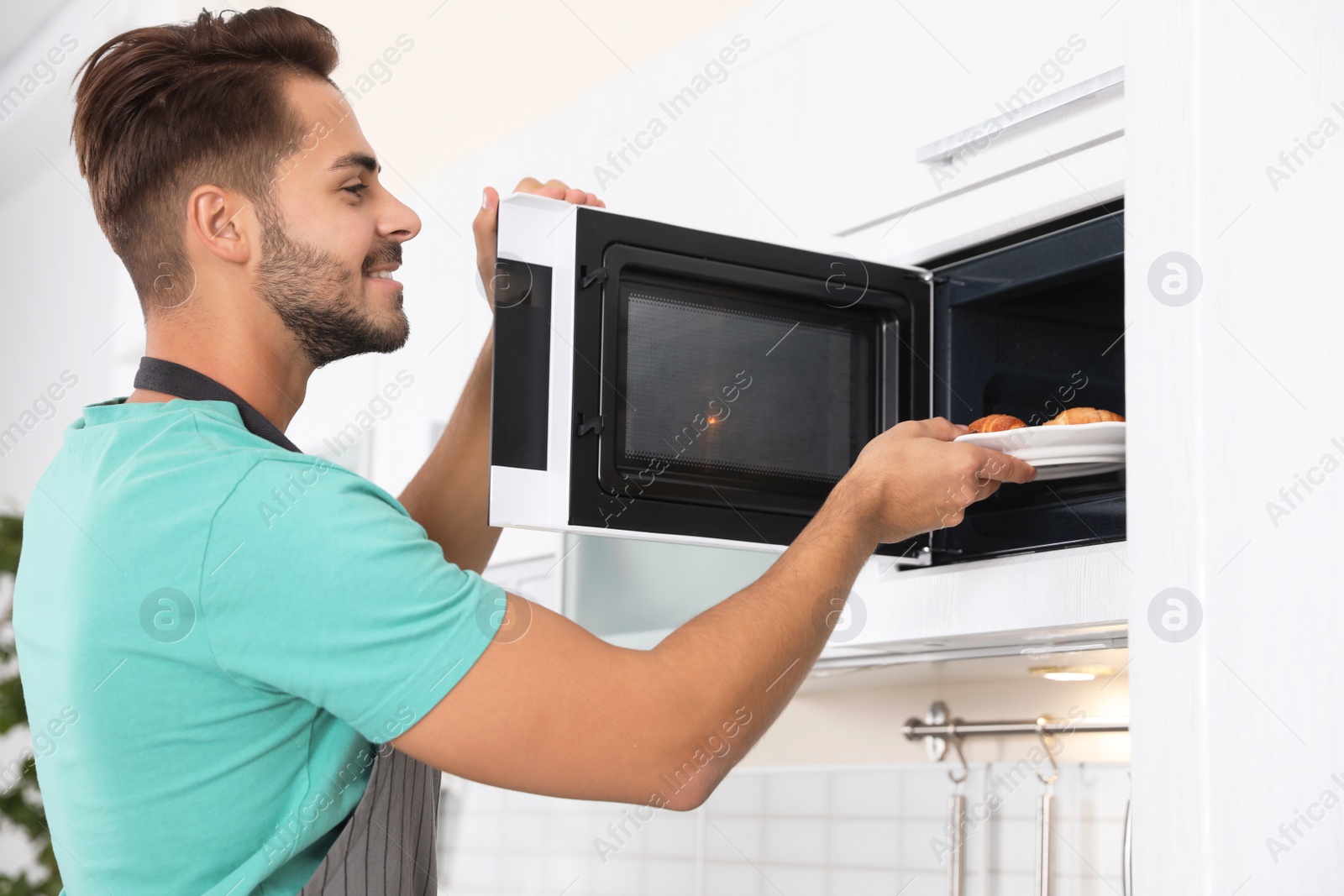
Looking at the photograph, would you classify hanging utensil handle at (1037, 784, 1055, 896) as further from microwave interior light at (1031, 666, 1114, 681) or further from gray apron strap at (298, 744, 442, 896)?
gray apron strap at (298, 744, 442, 896)

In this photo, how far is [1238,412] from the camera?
66 centimetres

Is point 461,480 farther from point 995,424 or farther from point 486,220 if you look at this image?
point 995,424

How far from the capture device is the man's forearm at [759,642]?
73cm

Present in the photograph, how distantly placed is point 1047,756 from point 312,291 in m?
0.91

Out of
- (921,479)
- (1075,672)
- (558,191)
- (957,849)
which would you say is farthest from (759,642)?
(957,849)

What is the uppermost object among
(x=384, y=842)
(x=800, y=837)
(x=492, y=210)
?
(x=492, y=210)

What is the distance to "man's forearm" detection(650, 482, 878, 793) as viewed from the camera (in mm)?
731

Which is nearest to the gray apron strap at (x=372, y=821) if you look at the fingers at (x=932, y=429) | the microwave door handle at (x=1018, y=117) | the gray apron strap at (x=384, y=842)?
the gray apron strap at (x=384, y=842)

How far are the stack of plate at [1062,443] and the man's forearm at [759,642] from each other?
0.34 feet

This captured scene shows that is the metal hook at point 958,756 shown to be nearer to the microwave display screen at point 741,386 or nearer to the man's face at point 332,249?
the microwave display screen at point 741,386

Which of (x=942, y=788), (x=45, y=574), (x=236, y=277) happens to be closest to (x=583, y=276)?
(x=236, y=277)

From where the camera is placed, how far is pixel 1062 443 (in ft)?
Result: 2.68

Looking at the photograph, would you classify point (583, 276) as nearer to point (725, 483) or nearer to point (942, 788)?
point (725, 483)

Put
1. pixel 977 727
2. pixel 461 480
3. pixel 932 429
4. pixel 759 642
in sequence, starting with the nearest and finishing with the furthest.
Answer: pixel 759 642
pixel 932 429
pixel 461 480
pixel 977 727
